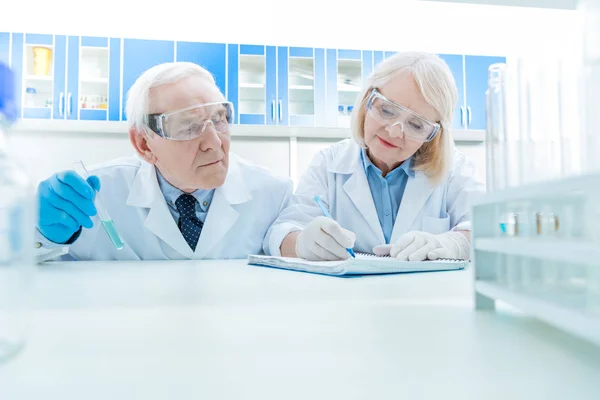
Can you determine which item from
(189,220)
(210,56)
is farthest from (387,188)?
(210,56)

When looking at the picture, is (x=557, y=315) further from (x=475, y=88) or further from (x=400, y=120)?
(x=475, y=88)

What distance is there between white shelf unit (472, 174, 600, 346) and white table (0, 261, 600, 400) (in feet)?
0.10

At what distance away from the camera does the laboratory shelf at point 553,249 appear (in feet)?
0.89

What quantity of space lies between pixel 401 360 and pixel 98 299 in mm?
401

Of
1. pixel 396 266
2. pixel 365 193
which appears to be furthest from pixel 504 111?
pixel 365 193

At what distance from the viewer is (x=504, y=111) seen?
479mm

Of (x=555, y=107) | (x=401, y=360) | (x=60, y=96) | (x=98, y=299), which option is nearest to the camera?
(x=401, y=360)

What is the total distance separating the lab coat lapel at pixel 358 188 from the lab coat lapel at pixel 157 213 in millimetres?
580

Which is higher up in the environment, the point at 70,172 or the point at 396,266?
the point at 70,172

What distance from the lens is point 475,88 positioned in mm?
3584

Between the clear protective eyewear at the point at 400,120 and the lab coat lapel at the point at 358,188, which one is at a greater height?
the clear protective eyewear at the point at 400,120

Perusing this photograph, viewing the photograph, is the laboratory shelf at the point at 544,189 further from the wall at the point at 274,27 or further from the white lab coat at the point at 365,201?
the wall at the point at 274,27

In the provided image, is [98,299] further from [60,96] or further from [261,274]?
[60,96]

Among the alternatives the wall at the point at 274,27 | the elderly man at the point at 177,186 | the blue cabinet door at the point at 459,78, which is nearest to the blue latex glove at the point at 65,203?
the elderly man at the point at 177,186
